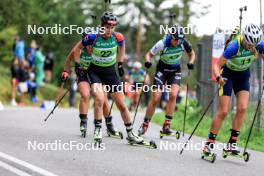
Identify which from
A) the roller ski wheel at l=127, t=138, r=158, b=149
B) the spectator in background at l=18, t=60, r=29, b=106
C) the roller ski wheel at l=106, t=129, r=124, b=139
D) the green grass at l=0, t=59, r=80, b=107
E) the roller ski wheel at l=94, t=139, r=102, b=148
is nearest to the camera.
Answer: the roller ski wheel at l=94, t=139, r=102, b=148

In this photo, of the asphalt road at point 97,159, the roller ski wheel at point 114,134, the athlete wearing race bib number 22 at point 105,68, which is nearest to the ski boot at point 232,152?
the asphalt road at point 97,159

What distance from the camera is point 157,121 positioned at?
20.3 meters

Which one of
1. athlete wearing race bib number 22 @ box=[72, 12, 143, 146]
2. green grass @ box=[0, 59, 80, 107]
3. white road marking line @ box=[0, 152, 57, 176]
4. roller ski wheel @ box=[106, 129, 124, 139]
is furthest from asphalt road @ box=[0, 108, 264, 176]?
green grass @ box=[0, 59, 80, 107]

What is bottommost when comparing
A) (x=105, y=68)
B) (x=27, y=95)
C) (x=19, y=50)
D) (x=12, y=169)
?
(x=12, y=169)

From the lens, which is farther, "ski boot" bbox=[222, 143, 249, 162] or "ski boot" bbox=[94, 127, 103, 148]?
"ski boot" bbox=[94, 127, 103, 148]

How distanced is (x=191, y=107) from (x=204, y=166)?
1169cm

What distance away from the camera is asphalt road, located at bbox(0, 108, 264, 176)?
9625 mm

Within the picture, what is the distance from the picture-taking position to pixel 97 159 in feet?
35.0

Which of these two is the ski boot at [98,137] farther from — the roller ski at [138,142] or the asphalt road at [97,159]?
the roller ski at [138,142]

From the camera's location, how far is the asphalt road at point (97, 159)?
962 centimetres

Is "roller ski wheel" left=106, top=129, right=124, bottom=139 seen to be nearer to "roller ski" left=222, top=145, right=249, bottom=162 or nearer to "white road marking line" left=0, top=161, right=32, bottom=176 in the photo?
"roller ski" left=222, top=145, right=249, bottom=162

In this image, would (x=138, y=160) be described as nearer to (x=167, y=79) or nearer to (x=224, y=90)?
(x=224, y=90)

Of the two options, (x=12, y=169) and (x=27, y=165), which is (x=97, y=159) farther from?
(x=12, y=169)

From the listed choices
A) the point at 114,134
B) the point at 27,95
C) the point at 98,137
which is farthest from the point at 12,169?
the point at 27,95
